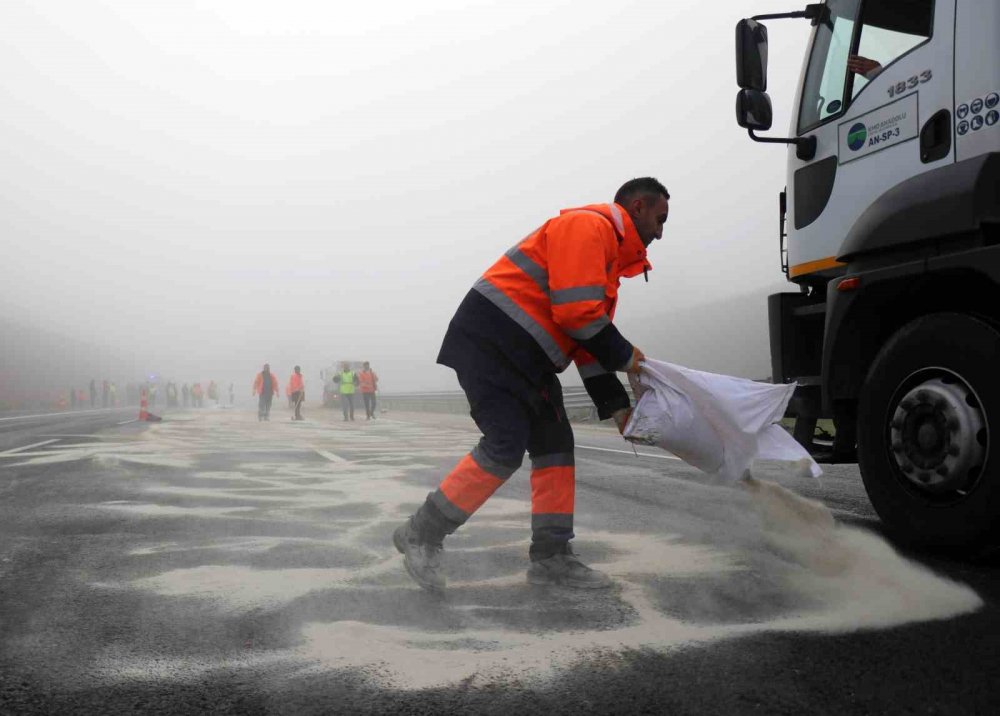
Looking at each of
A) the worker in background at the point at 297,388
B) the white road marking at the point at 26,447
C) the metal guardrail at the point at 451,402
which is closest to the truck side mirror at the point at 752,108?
the metal guardrail at the point at 451,402

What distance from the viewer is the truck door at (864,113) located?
373 centimetres

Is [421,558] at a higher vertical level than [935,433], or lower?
lower

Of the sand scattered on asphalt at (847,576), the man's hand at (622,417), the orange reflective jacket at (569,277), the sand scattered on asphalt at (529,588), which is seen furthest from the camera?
the man's hand at (622,417)

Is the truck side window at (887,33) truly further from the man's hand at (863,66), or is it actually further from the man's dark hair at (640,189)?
the man's dark hair at (640,189)

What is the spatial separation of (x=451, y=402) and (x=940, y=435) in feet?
96.2

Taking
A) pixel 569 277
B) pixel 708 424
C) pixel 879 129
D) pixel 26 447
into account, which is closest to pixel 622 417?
pixel 708 424

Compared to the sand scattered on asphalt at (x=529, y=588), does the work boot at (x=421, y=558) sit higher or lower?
higher

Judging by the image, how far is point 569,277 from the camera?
3197 mm

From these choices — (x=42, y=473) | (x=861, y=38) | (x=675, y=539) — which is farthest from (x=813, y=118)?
(x=42, y=473)

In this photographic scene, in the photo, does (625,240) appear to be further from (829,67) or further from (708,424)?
(829,67)

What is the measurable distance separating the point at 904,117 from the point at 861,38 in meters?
0.75

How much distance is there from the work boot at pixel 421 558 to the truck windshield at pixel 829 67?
10.6 feet

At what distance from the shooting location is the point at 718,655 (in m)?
2.41

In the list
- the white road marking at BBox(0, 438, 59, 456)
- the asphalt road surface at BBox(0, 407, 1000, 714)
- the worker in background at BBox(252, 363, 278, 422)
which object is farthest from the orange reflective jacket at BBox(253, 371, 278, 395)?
the asphalt road surface at BBox(0, 407, 1000, 714)
